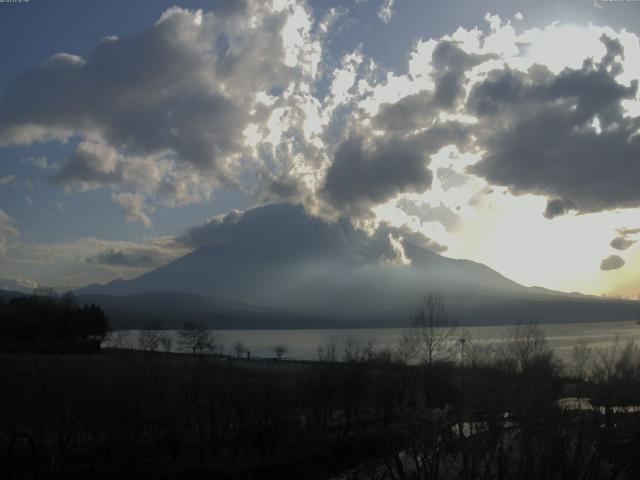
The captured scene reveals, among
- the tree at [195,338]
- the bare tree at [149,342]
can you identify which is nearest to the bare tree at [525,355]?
the bare tree at [149,342]

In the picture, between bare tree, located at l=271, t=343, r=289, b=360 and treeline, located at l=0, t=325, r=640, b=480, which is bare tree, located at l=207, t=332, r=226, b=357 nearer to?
bare tree, located at l=271, t=343, r=289, b=360

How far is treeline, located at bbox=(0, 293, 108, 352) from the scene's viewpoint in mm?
80312

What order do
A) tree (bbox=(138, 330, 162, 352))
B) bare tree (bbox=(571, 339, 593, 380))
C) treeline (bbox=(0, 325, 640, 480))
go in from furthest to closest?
tree (bbox=(138, 330, 162, 352)) → bare tree (bbox=(571, 339, 593, 380)) → treeline (bbox=(0, 325, 640, 480))

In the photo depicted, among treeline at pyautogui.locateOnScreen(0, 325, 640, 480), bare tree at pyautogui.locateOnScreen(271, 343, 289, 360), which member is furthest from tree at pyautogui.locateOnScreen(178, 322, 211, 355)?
treeline at pyautogui.locateOnScreen(0, 325, 640, 480)

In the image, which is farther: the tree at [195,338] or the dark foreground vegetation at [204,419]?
the tree at [195,338]

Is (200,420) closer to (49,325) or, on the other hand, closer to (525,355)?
(525,355)

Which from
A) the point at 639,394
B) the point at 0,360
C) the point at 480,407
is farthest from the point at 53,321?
the point at 480,407

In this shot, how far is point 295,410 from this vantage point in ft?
123

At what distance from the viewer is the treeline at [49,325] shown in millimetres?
80312

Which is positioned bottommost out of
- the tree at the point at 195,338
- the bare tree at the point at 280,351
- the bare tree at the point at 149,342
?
the bare tree at the point at 280,351

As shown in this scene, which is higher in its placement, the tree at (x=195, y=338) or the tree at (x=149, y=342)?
the tree at (x=149, y=342)

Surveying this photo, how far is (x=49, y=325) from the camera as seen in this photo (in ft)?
289

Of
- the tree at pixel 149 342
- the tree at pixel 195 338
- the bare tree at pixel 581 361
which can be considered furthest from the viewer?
the tree at pixel 195 338

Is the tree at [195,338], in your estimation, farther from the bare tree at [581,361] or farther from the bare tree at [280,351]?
the bare tree at [581,361]
